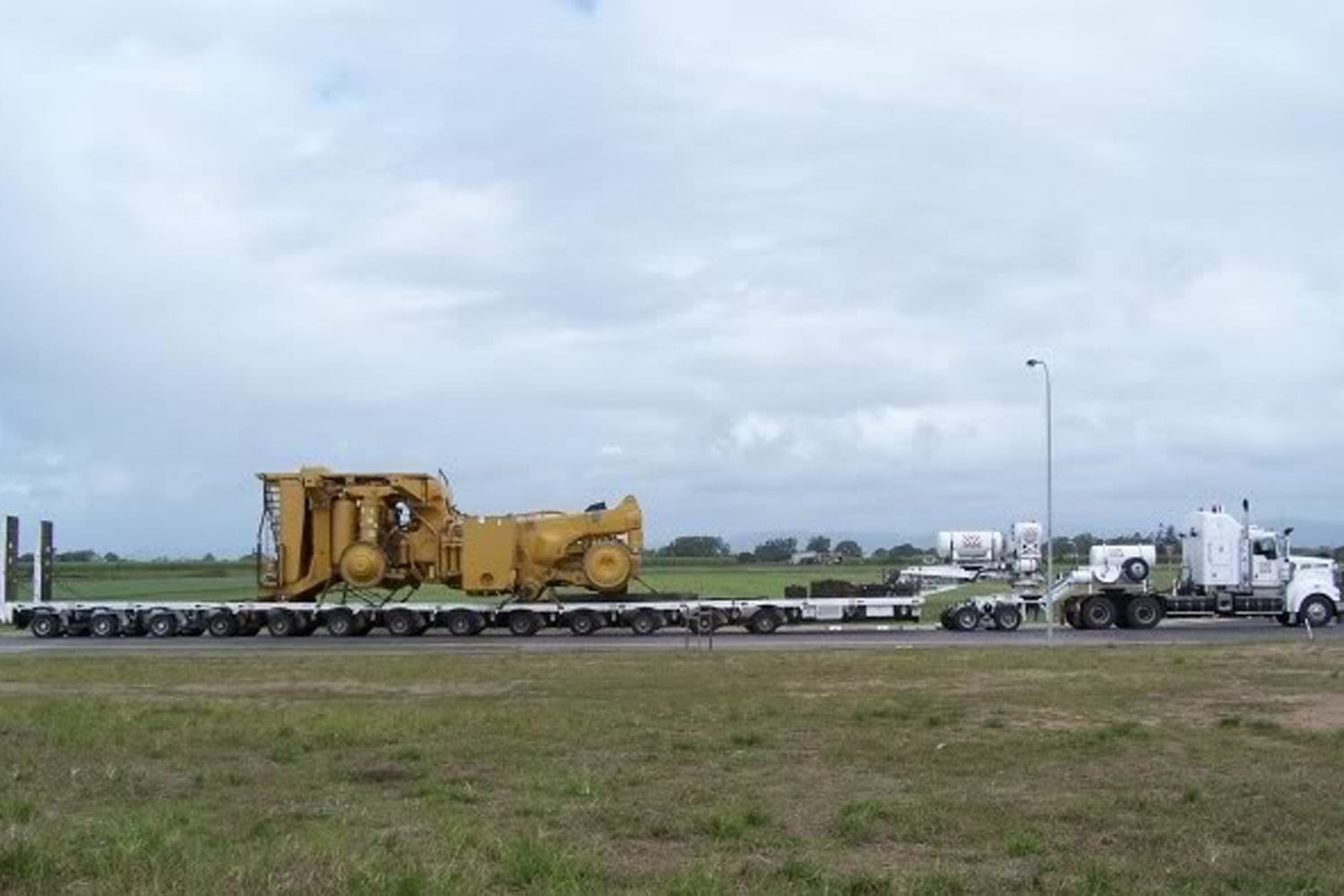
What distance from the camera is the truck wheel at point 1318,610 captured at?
48406 mm

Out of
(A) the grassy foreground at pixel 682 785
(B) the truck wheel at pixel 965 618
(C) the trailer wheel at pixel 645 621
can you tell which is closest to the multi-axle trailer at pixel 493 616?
(C) the trailer wheel at pixel 645 621

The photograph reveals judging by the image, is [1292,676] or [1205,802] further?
[1292,676]

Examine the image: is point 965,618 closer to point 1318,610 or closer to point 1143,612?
point 1143,612

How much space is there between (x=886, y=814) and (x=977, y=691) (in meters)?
12.0

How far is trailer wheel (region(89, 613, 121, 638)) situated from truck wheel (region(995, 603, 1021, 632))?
94.8 ft

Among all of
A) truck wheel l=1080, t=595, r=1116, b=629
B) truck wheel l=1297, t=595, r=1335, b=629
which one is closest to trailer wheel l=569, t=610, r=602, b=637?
truck wheel l=1080, t=595, r=1116, b=629

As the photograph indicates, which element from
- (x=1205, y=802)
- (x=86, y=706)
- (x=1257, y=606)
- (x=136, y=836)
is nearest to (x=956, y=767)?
(x=1205, y=802)

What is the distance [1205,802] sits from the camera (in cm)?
1214

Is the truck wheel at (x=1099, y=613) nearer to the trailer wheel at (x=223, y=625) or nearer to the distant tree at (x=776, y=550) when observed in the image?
the trailer wheel at (x=223, y=625)

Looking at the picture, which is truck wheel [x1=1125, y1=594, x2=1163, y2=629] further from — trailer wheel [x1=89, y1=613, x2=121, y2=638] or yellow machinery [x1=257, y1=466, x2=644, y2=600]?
trailer wheel [x1=89, y1=613, x2=121, y2=638]

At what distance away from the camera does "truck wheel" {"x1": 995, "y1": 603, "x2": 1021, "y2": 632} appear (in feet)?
156

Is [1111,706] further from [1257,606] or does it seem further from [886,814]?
[1257,606]

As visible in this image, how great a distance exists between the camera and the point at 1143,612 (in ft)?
161

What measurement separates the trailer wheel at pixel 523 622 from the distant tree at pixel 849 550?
6719 cm
